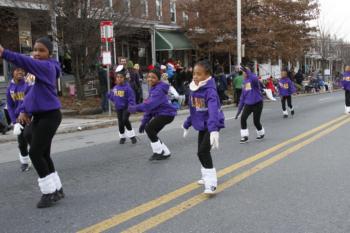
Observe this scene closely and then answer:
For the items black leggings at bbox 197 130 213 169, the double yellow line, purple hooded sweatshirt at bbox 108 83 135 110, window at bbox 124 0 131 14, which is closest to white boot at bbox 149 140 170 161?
the double yellow line

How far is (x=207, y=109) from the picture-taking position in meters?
5.91

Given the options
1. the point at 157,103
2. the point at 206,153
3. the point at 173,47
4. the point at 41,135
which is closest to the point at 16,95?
the point at 157,103

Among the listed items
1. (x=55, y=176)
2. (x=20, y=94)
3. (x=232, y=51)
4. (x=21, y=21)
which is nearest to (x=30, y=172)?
(x=20, y=94)

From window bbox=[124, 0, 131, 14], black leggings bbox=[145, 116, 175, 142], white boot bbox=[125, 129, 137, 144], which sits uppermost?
window bbox=[124, 0, 131, 14]

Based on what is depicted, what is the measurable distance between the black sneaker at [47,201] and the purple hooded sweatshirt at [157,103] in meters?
2.65

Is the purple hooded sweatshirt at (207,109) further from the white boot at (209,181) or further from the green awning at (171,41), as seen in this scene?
the green awning at (171,41)

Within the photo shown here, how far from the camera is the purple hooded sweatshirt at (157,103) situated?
8.02 meters

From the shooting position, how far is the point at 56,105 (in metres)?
5.45

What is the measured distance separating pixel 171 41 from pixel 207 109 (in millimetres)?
22200

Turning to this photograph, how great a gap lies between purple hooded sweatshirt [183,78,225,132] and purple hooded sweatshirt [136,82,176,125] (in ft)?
6.24

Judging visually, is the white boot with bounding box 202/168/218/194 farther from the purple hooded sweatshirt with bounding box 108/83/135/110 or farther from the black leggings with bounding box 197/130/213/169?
the purple hooded sweatshirt with bounding box 108/83/135/110

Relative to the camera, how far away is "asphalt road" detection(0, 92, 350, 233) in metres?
4.75

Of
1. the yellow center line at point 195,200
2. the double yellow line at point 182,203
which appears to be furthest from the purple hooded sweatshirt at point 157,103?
the yellow center line at point 195,200

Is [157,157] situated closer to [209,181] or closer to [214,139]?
[209,181]
